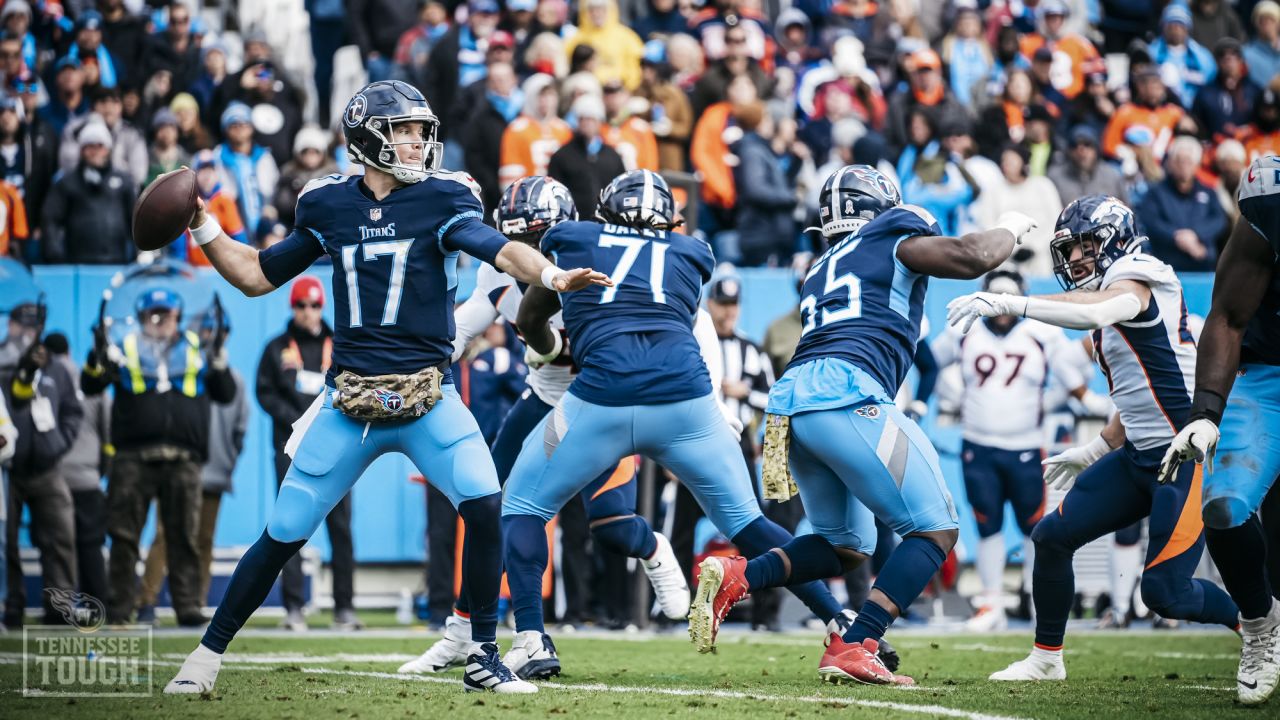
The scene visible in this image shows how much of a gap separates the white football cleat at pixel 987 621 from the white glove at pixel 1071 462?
3.71 metres

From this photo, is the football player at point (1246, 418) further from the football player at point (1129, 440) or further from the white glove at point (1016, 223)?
the white glove at point (1016, 223)

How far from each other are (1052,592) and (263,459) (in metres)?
7.30

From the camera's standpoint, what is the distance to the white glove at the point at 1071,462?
708cm

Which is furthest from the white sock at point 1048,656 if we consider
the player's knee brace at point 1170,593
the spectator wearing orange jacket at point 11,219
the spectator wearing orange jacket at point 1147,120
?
the spectator wearing orange jacket at point 1147,120

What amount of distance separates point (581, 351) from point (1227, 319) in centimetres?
264

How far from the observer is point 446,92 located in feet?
48.1

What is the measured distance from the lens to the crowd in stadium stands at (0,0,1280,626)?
10867 millimetres

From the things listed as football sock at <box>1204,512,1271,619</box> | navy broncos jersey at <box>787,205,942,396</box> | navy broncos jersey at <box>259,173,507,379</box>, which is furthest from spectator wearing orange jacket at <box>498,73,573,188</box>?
football sock at <box>1204,512,1271,619</box>

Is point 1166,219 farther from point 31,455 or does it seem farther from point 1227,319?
point 31,455

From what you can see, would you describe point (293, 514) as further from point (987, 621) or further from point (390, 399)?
point (987, 621)

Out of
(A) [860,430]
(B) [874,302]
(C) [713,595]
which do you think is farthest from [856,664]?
(B) [874,302]

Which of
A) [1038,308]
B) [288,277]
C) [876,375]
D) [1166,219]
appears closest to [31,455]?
[288,277]

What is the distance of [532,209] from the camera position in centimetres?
775

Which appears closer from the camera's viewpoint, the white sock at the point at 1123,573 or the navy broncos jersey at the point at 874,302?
the navy broncos jersey at the point at 874,302
